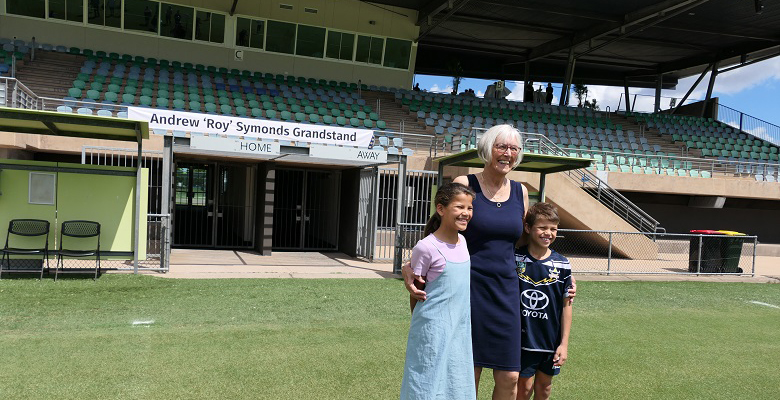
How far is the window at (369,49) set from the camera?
2845 centimetres

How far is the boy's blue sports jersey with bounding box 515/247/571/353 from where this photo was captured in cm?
338

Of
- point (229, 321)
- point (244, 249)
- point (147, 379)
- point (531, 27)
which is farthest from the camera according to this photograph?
point (531, 27)

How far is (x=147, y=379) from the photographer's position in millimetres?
4906

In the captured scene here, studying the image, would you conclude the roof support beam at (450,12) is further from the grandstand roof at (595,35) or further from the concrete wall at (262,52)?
the concrete wall at (262,52)

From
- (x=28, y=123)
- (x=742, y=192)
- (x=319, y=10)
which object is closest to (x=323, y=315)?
(x=28, y=123)

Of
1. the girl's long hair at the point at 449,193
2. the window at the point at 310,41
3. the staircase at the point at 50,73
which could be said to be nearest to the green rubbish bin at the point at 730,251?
the girl's long hair at the point at 449,193

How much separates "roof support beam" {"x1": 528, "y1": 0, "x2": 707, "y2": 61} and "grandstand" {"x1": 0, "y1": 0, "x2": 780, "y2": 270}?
0.10m

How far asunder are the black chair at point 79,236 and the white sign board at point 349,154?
509 cm

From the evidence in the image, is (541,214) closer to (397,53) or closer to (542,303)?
(542,303)

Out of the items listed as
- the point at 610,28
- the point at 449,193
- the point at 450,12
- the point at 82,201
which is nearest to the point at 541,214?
the point at 449,193

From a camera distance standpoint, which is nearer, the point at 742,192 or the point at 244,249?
the point at 244,249

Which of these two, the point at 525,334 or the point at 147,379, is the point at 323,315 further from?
the point at 525,334

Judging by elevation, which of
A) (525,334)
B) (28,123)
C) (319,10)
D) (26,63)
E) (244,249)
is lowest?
(244,249)

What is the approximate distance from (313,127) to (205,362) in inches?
480
